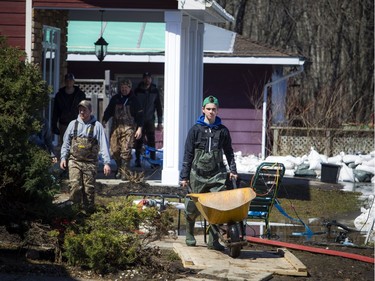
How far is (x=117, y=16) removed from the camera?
66.4 feet

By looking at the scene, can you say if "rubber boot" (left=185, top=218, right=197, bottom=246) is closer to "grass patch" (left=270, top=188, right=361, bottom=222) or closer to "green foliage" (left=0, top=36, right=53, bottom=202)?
"green foliage" (left=0, top=36, right=53, bottom=202)

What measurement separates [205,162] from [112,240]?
87.2 inches

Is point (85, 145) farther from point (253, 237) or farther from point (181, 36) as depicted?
point (181, 36)

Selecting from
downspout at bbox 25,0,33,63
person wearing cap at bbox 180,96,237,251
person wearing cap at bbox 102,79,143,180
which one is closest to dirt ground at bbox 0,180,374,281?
person wearing cap at bbox 180,96,237,251

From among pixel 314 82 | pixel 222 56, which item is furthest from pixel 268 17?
pixel 222 56

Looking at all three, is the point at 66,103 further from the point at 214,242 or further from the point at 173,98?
the point at 214,242

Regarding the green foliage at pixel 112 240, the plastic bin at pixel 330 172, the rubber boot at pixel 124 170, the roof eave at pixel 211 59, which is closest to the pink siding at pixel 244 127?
the roof eave at pixel 211 59

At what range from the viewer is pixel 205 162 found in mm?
11320

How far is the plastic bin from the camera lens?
2136cm

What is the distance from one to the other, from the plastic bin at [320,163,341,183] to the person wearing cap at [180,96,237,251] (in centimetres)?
1026

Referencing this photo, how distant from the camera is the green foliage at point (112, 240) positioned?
371 inches

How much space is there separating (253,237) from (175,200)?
12.1ft

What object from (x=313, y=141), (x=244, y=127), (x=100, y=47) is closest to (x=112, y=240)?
(x=100, y=47)

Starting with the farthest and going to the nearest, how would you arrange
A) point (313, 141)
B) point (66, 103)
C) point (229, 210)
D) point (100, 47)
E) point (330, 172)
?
point (313, 141)
point (100, 47)
point (330, 172)
point (66, 103)
point (229, 210)
